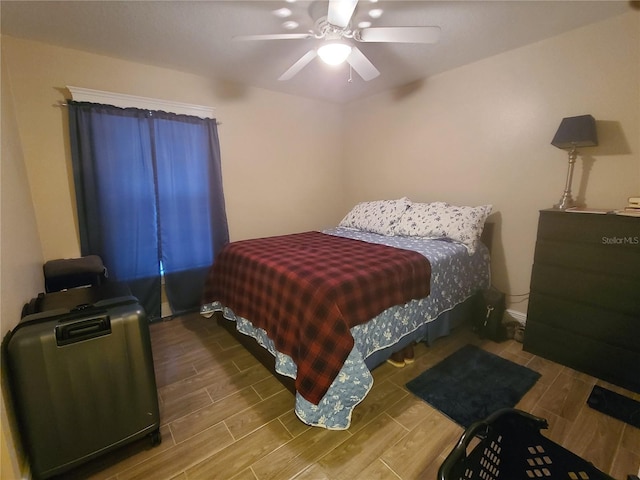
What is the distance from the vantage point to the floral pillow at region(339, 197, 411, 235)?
9.73ft

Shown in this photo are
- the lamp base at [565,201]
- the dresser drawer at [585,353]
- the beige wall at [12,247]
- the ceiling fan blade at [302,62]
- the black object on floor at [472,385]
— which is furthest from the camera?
the lamp base at [565,201]

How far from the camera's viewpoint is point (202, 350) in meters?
2.32

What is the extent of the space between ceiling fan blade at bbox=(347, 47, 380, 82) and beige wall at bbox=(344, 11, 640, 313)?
1194 millimetres

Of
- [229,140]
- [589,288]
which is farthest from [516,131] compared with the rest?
[229,140]

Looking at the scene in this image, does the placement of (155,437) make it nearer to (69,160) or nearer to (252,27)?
(69,160)

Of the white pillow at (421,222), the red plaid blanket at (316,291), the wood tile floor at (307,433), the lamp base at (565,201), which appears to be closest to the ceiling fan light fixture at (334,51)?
the red plaid blanket at (316,291)

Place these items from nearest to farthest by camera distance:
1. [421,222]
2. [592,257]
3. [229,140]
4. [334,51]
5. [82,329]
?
[82,329] < [334,51] < [592,257] < [421,222] < [229,140]

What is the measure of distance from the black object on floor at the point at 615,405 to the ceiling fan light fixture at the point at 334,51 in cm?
257

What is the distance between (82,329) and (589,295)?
2.88m

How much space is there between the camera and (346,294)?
1.59 m

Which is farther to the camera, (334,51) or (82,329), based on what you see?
(334,51)

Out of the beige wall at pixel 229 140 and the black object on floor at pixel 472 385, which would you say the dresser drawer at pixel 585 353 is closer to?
the black object on floor at pixel 472 385

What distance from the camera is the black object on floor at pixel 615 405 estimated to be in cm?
158

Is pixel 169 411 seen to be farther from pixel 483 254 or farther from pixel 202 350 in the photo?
pixel 483 254
